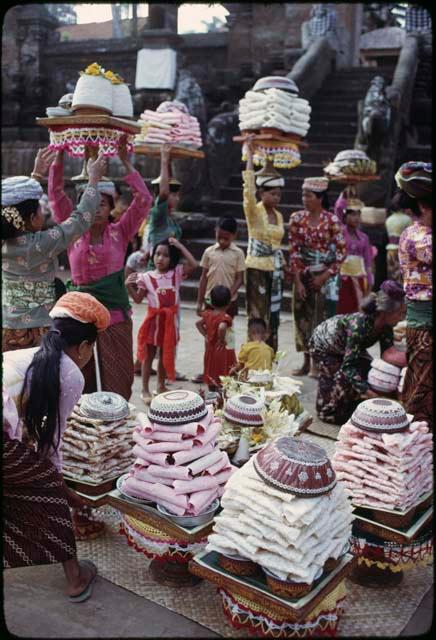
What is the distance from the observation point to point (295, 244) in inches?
244

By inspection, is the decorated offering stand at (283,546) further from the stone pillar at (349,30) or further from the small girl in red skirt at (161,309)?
the stone pillar at (349,30)

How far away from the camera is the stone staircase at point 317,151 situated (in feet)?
33.1

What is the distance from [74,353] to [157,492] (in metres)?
0.71

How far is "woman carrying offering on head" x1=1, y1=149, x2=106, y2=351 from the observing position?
→ 3.44m

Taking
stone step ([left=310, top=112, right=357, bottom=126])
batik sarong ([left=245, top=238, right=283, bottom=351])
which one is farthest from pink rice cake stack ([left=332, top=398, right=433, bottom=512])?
stone step ([left=310, top=112, right=357, bottom=126])

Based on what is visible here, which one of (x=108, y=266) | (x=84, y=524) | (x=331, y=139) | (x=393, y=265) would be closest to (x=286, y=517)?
(x=84, y=524)

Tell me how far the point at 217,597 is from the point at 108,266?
2268mm

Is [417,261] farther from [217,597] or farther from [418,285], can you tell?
[217,597]

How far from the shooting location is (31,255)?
3543 millimetres

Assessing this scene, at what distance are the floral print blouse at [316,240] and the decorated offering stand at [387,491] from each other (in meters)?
3.14

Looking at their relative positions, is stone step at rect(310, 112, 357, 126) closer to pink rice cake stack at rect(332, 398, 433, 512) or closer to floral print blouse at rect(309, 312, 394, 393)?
floral print blouse at rect(309, 312, 394, 393)

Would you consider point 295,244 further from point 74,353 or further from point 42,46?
point 42,46

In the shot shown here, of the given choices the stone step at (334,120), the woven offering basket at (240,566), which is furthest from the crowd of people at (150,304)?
the stone step at (334,120)

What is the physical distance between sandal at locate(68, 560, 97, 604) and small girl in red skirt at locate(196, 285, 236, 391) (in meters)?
2.50
